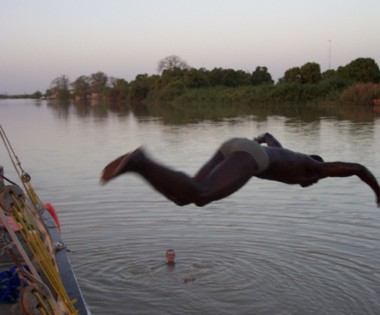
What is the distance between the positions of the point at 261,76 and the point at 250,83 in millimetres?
4216

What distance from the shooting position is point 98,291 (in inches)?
388

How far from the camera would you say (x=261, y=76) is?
111438mm

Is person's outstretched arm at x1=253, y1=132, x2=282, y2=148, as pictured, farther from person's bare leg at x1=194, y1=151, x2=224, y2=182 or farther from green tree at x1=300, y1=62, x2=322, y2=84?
green tree at x1=300, y1=62, x2=322, y2=84

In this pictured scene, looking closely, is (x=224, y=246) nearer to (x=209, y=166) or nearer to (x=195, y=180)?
(x=209, y=166)

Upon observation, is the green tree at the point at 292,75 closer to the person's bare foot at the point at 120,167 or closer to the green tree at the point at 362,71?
the green tree at the point at 362,71

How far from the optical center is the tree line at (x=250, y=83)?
2813 inches

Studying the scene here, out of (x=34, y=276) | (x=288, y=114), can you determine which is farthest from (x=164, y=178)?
(x=288, y=114)

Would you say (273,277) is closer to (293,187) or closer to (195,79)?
(293,187)

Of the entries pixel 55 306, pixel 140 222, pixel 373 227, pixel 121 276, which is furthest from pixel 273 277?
pixel 55 306

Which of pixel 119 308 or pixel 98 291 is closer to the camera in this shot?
pixel 119 308

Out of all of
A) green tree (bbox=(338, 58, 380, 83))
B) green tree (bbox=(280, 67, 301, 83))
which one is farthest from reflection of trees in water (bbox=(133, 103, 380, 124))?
green tree (bbox=(338, 58, 380, 83))

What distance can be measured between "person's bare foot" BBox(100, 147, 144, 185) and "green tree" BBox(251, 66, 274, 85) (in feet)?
351

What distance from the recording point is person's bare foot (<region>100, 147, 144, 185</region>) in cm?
429

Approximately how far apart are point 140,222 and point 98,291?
4475mm
